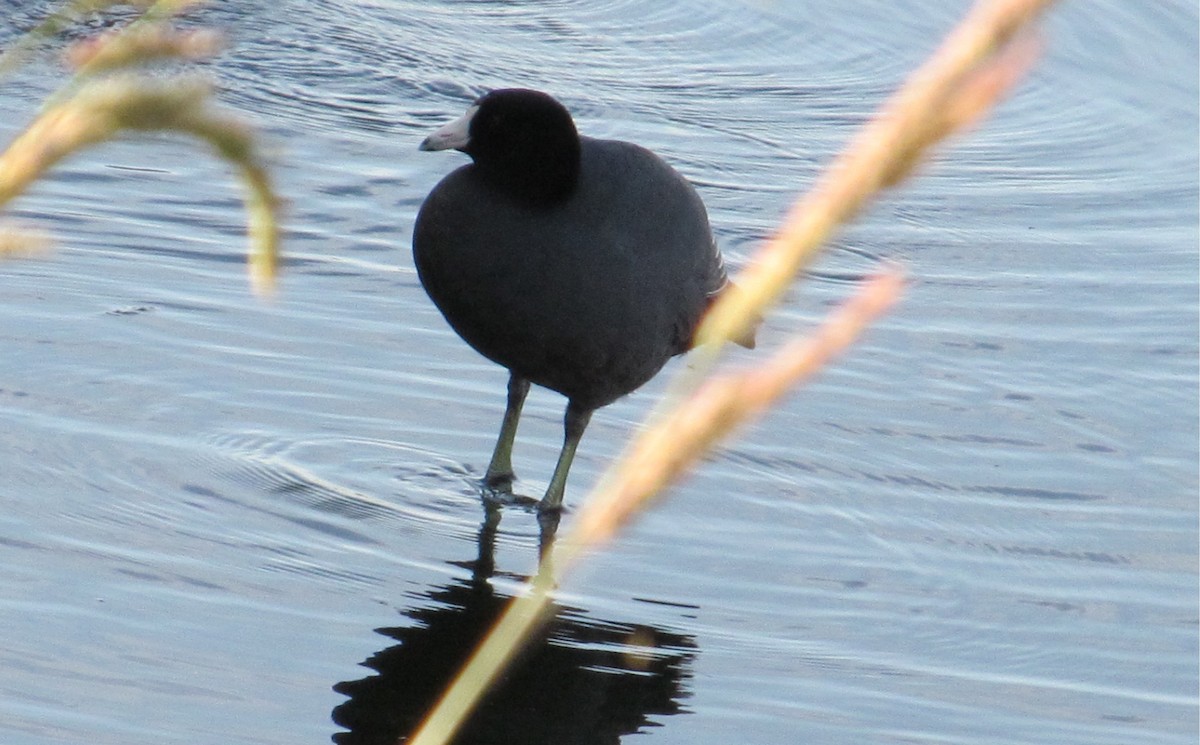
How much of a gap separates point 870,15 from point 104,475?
785cm

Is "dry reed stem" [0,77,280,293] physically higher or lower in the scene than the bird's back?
higher

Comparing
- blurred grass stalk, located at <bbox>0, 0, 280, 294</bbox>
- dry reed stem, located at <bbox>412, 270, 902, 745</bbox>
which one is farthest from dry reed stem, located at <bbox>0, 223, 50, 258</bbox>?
dry reed stem, located at <bbox>412, 270, 902, 745</bbox>

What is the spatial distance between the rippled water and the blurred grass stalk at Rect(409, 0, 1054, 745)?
28 cm

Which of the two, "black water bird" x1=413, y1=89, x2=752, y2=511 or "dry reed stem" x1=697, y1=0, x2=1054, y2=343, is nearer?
"dry reed stem" x1=697, y1=0, x2=1054, y2=343

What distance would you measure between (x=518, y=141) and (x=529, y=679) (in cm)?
178

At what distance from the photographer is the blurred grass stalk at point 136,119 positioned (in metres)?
0.81

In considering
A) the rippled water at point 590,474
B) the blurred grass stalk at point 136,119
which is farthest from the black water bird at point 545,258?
the blurred grass stalk at point 136,119

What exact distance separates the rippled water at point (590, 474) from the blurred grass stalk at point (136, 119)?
5cm

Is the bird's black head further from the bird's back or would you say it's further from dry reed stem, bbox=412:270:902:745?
dry reed stem, bbox=412:270:902:745

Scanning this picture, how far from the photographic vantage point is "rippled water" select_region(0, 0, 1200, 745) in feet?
12.9

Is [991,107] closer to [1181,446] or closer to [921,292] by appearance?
[1181,446]

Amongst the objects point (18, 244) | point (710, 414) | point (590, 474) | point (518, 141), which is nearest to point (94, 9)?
point (18, 244)

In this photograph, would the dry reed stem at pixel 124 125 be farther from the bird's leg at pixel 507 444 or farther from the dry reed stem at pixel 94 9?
the bird's leg at pixel 507 444

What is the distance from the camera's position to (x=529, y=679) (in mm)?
3934
